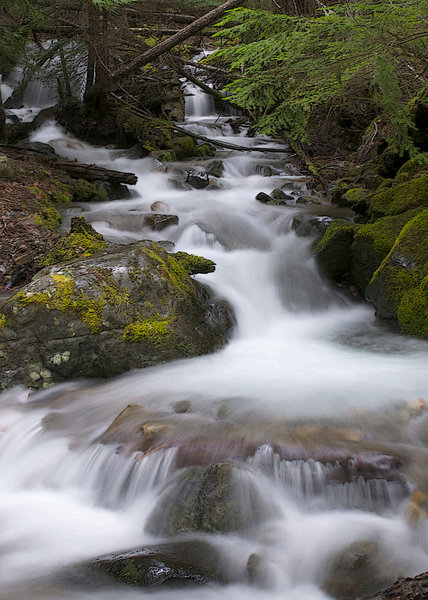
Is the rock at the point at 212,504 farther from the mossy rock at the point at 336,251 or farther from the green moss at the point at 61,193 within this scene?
the green moss at the point at 61,193

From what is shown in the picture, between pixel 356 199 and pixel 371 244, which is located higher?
pixel 356 199

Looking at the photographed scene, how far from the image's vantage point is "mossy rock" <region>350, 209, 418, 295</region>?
6.57 metres

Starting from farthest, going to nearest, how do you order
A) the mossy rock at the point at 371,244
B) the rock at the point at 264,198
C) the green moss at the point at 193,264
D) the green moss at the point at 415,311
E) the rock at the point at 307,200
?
the rock at the point at 264,198 → the rock at the point at 307,200 → the mossy rock at the point at 371,244 → the green moss at the point at 193,264 → the green moss at the point at 415,311

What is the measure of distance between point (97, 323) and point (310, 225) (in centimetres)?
467

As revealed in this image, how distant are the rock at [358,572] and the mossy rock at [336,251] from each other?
194 inches

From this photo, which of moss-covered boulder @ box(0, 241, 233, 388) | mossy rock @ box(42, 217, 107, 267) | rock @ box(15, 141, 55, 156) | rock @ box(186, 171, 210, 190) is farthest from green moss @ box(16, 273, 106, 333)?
rock @ box(15, 141, 55, 156)

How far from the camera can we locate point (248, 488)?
119 inches

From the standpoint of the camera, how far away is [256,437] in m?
3.43

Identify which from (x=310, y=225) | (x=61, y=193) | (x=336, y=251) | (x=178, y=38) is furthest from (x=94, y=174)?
(x=336, y=251)

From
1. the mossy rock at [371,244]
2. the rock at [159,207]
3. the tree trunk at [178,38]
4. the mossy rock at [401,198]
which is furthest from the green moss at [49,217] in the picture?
the tree trunk at [178,38]

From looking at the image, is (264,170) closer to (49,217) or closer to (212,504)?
(49,217)

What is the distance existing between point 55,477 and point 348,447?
212 cm

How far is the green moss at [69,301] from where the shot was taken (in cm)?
469

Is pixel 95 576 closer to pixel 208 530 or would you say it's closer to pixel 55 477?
pixel 208 530
